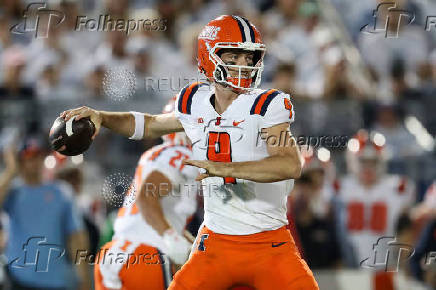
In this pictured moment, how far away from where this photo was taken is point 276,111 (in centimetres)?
374

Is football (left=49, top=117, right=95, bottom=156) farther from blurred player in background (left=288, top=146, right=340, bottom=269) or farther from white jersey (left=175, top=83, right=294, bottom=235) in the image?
blurred player in background (left=288, top=146, right=340, bottom=269)

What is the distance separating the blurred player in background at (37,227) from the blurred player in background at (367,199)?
2377 mm

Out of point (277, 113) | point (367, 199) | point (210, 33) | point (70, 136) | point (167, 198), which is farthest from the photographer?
point (367, 199)

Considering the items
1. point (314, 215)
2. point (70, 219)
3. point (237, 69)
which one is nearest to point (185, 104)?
point (237, 69)

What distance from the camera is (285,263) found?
12.2ft

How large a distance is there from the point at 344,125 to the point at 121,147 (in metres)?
2.20

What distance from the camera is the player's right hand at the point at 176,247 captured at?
4418 mm

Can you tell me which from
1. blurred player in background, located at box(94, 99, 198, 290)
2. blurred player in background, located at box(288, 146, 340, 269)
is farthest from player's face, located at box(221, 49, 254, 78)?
blurred player in background, located at box(288, 146, 340, 269)

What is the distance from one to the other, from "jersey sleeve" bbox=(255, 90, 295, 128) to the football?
0.85 m

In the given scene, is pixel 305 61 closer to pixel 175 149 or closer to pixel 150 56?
pixel 150 56

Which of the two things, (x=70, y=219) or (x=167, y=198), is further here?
(x=70, y=219)

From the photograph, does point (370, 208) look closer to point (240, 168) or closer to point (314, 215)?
point (314, 215)

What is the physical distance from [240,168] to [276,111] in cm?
35

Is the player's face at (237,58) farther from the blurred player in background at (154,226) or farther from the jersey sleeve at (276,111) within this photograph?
the blurred player in background at (154,226)
